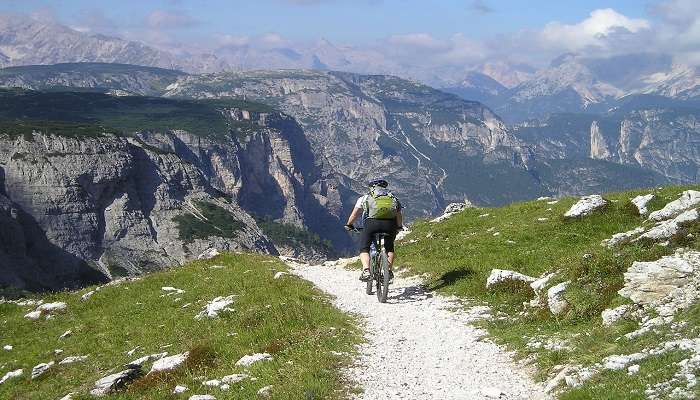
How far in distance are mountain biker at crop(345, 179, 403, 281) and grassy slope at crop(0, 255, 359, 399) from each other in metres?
2.81

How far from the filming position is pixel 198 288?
2559cm

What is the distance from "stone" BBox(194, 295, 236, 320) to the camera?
19.6m

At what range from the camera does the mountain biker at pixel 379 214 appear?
1895 centimetres

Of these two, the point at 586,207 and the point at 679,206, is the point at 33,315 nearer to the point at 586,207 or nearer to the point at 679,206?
→ the point at 586,207

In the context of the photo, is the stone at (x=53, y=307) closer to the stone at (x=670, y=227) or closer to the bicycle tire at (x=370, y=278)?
the bicycle tire at (x=370, y=278)

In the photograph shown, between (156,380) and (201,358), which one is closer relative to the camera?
(156,380)

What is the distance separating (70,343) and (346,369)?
12.8m

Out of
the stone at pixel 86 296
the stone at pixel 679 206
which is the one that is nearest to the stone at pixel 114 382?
the stone at pixel 86 296

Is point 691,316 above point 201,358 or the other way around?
above

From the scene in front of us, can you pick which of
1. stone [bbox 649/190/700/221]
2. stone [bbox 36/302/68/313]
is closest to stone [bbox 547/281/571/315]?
stone [bbox 649/190/700/221]

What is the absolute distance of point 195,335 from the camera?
17.5 metres

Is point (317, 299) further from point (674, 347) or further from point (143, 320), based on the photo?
point (674, 347)

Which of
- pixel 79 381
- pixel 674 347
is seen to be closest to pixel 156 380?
pixel 79 381

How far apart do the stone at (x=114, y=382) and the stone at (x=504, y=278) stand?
1126 cm
